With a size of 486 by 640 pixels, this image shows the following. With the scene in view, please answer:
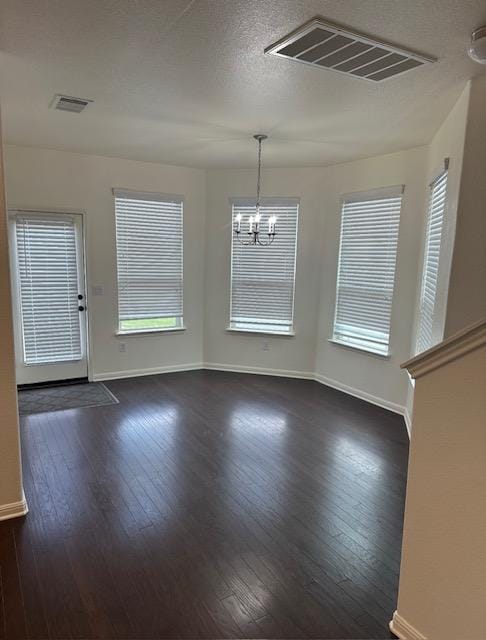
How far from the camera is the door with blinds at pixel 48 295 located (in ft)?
15.9

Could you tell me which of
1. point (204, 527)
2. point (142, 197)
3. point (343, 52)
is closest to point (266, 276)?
point (142, 197)

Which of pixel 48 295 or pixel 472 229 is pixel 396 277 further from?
pixel 48 295

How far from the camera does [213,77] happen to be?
2.67m

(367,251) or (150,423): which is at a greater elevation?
(367,251)

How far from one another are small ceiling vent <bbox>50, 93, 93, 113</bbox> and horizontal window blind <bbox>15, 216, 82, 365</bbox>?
1916mm

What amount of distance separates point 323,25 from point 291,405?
3618mm

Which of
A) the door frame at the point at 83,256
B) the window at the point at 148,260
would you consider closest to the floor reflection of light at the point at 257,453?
the window at the point at 148,260

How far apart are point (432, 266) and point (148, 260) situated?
353 cm

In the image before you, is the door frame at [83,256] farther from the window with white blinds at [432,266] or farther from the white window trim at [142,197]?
the window with white blinds at [432,266]

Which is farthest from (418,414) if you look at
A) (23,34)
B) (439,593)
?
(23,34)

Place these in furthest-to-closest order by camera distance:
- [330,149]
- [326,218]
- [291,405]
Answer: [326,218] < [291,405] < [330,149]

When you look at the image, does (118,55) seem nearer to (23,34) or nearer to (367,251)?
(23,34)

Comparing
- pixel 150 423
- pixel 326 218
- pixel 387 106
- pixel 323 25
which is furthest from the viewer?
pixel 326 218

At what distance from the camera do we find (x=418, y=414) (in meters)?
1.71
